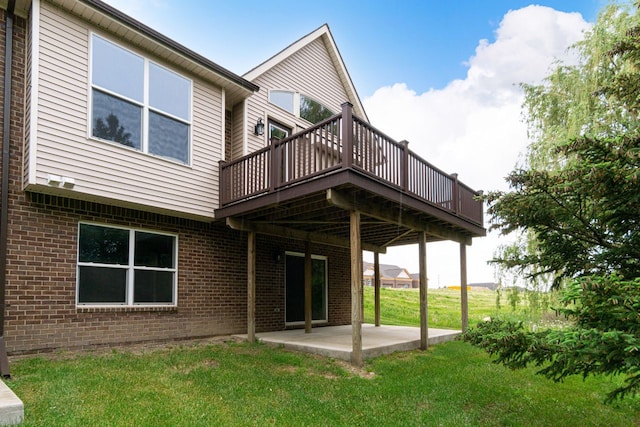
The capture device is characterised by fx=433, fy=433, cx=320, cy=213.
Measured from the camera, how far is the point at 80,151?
6945 mm

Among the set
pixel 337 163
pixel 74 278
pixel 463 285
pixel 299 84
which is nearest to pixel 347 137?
pixel 337 163

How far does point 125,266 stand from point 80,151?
2.19 meters

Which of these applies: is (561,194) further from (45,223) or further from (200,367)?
(45,223)

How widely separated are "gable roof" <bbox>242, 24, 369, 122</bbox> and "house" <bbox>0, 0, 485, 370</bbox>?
16 centimetres

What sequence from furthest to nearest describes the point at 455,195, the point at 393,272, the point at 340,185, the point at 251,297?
the point at 393,272 < the point at 455,195 < the point at 251,297 < the point at 340,185

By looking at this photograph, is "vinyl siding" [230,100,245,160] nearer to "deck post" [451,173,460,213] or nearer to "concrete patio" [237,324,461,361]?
"concrete patio" [237,324,461,361]

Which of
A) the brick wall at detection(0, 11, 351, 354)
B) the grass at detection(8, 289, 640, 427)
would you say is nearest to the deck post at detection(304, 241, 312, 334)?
the brick wall at detection(0, 11, 351, 354)

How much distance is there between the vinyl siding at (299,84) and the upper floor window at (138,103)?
190 centimetres

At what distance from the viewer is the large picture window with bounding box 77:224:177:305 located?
7.43m

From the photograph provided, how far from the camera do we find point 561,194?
15.1 ft

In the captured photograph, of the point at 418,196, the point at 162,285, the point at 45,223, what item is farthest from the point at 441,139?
the point at 45,223

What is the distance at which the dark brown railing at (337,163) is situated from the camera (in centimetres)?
696

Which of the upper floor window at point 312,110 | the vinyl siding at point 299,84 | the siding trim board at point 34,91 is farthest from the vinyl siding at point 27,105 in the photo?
the upper floor window at point 312,110

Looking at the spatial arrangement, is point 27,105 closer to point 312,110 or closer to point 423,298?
point 312,110
